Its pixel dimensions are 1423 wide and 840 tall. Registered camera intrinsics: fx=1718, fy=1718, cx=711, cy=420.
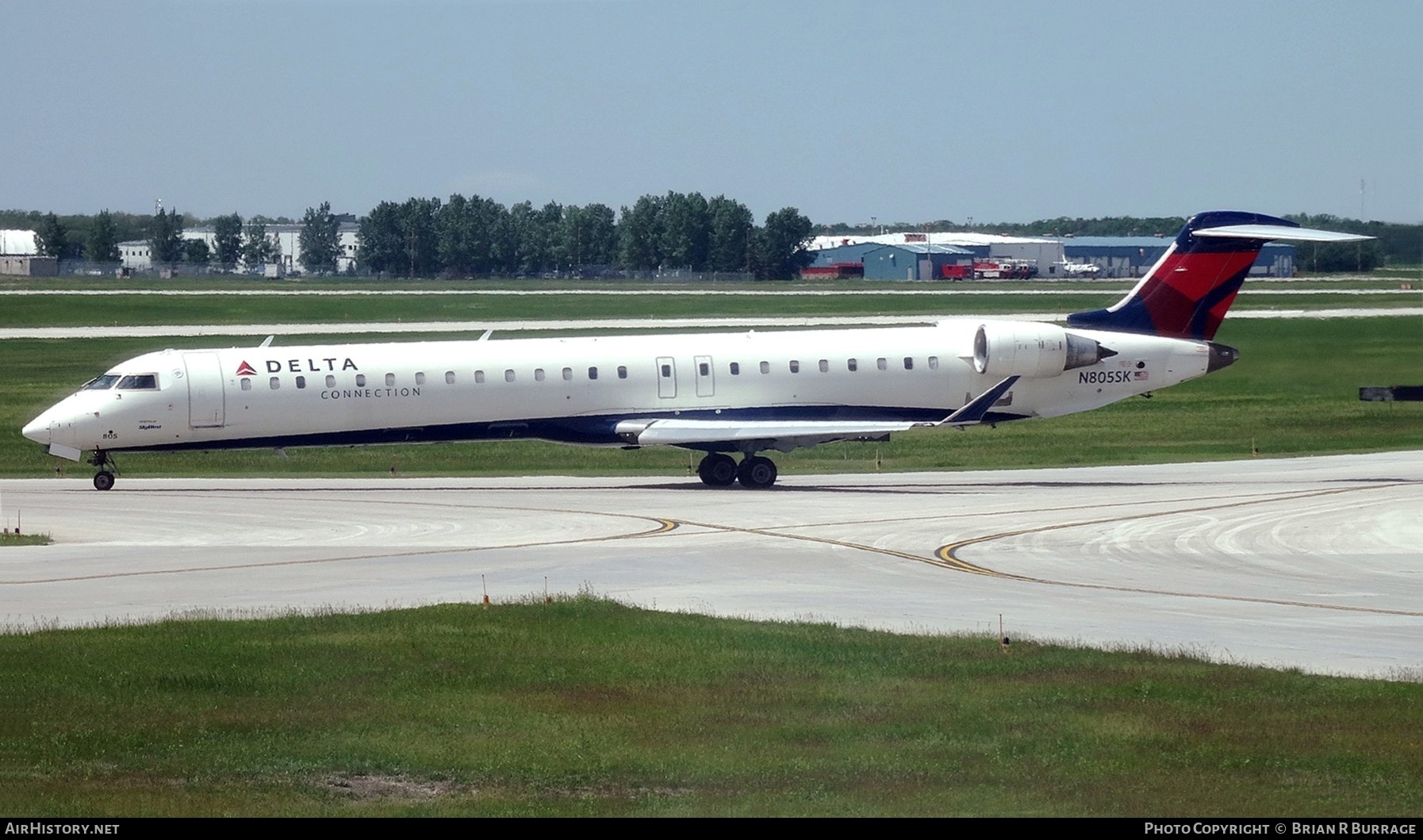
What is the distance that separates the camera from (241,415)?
36625mm

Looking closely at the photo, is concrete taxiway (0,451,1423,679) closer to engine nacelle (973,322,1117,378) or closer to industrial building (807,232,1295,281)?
engine nacelle (973,322,1117,378)

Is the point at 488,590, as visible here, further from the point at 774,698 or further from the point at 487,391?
the point at 487,391

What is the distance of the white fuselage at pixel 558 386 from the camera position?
1442 inches

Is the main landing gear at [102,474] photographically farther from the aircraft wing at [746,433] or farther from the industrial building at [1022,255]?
the industrial building at [1022,255]

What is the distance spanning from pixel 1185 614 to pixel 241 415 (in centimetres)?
2211

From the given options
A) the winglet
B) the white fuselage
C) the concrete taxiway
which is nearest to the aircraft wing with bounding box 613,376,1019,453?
the winglet

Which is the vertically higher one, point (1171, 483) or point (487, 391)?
point (487, 391)

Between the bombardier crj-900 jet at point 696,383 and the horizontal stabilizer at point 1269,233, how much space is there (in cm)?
8

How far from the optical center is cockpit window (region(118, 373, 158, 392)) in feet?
120

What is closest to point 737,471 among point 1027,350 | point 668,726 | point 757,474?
point 757,474

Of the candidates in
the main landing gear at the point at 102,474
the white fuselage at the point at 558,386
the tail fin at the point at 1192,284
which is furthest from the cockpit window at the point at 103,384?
the tail fin at the point at 1192,284

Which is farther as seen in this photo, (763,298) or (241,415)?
(763,298)

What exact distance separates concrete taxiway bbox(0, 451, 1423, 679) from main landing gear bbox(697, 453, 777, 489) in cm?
Answer: 56

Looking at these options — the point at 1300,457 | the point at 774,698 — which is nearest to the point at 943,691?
the point at 774,698
